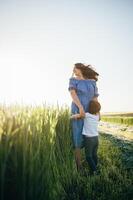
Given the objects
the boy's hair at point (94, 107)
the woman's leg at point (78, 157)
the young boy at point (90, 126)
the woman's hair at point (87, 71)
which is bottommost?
the woman's leg at point (78, 157)

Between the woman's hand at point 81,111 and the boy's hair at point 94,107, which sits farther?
the boy's hair at point 94,107

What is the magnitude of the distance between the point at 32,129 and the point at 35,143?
124 mm

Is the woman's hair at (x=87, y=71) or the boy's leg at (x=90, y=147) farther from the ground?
the woman's hair at (x=87, y=71)

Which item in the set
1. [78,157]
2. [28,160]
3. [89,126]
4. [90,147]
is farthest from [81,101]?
[28,160]

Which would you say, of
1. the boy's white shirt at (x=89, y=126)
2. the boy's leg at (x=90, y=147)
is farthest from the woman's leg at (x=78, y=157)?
the boy's white shirt at (x=89, y=126)

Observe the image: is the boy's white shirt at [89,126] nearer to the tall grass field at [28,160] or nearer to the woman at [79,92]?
the woman at [79,92]

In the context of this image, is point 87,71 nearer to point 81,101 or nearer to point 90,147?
point 81,101

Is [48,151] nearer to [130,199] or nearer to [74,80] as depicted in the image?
[130,199]

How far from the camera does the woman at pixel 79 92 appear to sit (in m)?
5.55

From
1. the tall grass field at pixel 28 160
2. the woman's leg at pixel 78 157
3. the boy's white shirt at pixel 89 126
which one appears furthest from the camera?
the woman's leg at pixel 78 157

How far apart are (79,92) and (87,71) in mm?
365

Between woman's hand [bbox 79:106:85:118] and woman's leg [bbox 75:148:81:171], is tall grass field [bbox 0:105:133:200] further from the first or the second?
woman's hand [bbox 79:106:85:118]

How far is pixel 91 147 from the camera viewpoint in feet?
18.2

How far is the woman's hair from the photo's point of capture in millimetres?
5684
